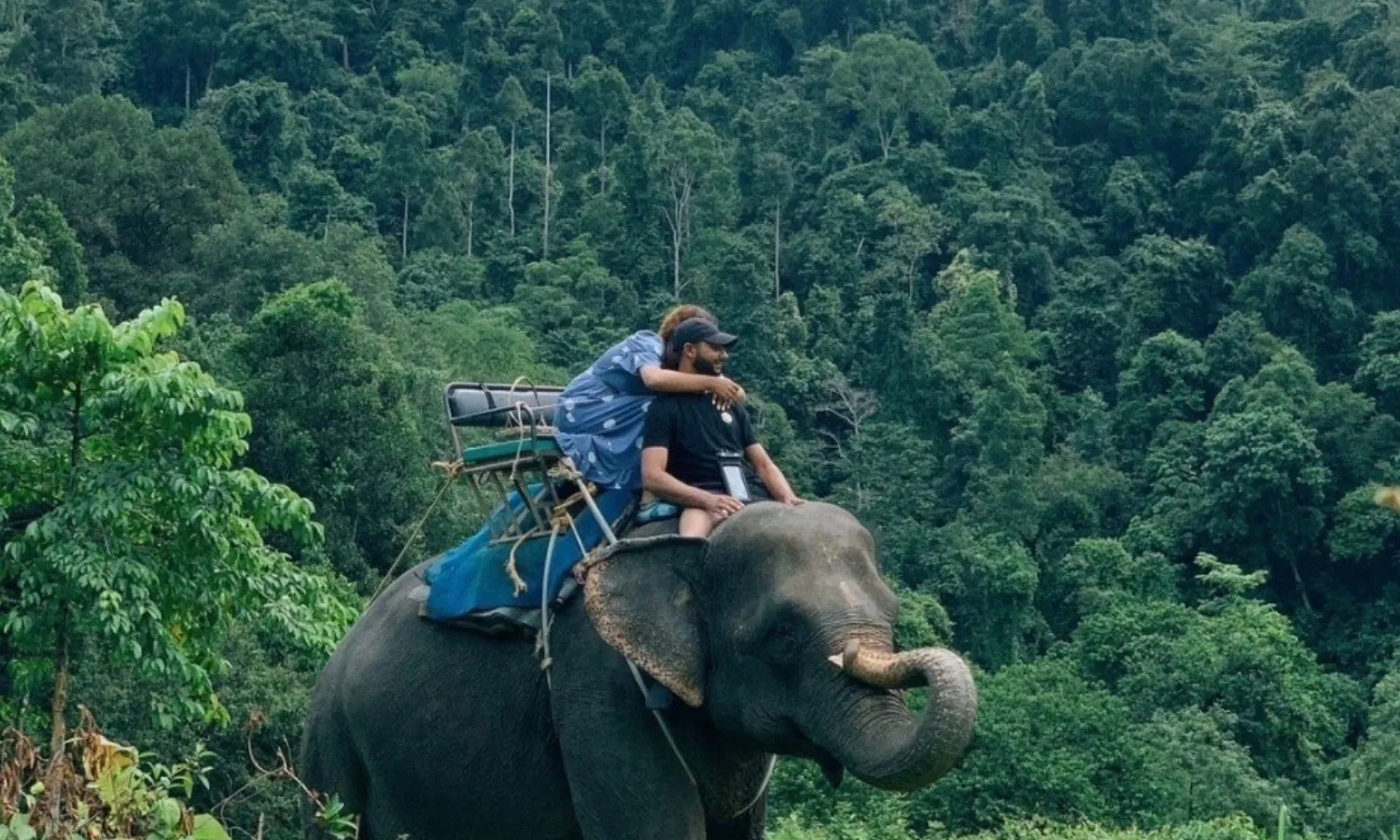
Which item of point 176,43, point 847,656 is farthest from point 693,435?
point 176,43

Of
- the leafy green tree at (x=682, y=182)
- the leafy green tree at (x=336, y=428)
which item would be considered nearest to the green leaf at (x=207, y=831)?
the leafy green tree at (x=336, y=428)

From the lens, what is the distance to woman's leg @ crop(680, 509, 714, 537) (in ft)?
20.6

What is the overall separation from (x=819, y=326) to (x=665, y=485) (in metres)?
39.7

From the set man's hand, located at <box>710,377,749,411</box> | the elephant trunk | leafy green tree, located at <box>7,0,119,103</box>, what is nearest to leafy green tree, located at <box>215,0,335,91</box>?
leafy green tree, located at <box>7,0,119,103</box>

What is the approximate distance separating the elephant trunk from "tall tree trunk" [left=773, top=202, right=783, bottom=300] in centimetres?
4276

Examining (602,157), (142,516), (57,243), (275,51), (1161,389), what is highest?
(142,516)

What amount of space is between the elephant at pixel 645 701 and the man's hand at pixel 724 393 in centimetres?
32

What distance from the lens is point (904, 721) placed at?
546cm

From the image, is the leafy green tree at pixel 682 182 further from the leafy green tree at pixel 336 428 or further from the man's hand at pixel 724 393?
the man's hand at pixel 724 393

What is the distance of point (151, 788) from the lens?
4672 mm

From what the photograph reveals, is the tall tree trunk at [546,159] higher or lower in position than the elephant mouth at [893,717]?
lower

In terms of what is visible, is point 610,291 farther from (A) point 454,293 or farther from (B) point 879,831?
(B) point 879,831

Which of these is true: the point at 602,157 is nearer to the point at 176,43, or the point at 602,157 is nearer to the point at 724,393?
the point at 176,43

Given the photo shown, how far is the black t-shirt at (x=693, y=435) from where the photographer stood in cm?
641
